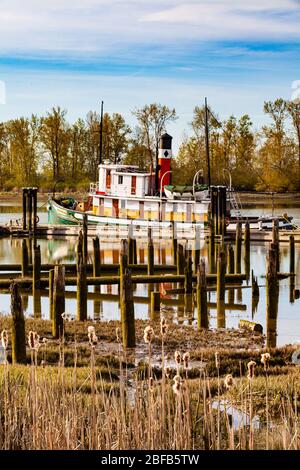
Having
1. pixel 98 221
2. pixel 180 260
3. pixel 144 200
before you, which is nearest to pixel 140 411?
pixel 180 260

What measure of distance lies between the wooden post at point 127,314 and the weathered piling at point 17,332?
9.18 feet

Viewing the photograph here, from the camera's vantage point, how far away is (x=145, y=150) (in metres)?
82.6

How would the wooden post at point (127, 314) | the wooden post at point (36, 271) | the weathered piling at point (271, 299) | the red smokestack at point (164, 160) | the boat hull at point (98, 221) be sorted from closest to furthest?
1. the wooden post at point (127, 314)
2. the weathered piling at point (271, 299)
3. the wooden post at point (36, 271)
4. the boat hull at point (98, 221)
5. the red smokestack at point (164, 160)

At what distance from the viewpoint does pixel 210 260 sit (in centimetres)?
4025

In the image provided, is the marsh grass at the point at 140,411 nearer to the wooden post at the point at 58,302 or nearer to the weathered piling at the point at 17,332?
the weathered piling at the point at 17,332

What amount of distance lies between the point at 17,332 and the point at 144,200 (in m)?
40.3

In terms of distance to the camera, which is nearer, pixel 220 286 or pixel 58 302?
pixel 58 302

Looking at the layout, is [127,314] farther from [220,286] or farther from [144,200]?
[144,200]

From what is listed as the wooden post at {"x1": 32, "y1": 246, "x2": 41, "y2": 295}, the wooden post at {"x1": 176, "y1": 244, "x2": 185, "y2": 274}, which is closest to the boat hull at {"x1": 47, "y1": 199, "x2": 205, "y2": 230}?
the wooden post at {"x1": 176, "y1": 244, "x2": 185, "y2": 274}

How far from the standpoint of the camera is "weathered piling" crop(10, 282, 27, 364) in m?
14.9

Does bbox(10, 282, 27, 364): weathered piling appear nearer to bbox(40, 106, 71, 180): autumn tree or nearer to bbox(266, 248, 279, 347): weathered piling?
bbox(266, 248, 279, 347): weathered piling

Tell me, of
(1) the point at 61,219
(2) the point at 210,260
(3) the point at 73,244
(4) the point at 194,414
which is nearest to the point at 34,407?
(4) the point at 194,414

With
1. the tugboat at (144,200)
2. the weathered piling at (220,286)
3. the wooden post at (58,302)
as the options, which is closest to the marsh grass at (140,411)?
the wooden post at (58,302)

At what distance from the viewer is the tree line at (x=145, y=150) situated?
80.4 metres
